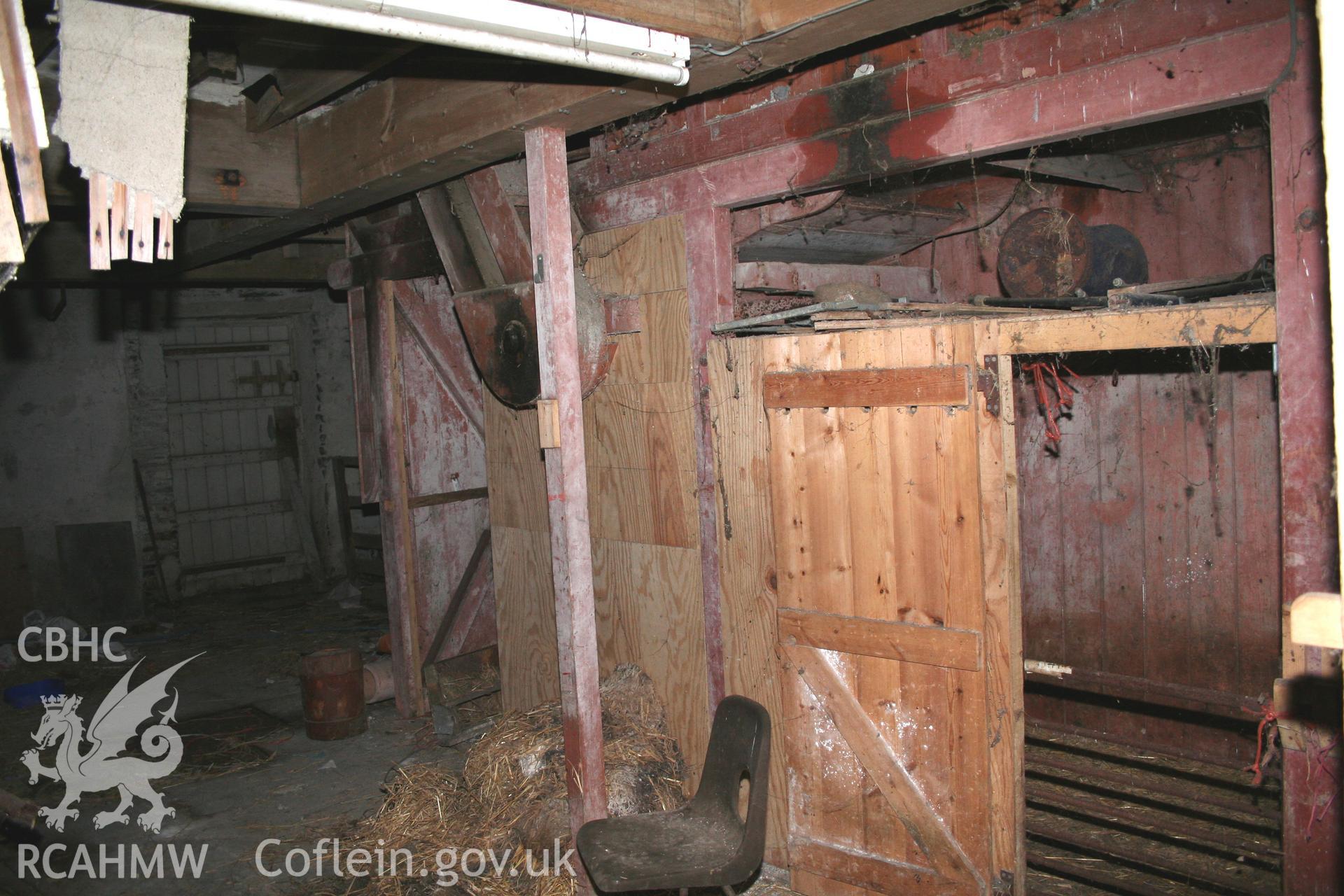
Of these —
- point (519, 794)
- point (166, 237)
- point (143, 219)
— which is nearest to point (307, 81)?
point (143, 219)

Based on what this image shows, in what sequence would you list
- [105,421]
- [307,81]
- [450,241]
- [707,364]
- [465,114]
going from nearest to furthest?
[465,114] → [307,81] → [707,364] → [450,241] → [105,421]

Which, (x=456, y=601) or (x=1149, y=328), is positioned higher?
(x=1149, y=328)

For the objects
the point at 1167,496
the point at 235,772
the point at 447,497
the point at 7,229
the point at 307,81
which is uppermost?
the point at 307,81

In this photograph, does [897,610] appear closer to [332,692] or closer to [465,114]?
[465,114]

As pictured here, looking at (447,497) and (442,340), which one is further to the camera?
(447,497)

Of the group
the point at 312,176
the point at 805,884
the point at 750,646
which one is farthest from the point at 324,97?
the point at 805,884

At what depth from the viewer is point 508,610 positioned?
5.60m

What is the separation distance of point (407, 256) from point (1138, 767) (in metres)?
5.28

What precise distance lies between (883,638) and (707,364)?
144 cm

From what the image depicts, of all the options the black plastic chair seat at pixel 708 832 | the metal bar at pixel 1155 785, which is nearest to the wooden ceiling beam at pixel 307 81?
the black plastic chair seat at pixel 708 832

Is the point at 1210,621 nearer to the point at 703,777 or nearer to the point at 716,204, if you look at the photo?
the point at 703,777

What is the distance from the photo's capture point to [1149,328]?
9.93 feet

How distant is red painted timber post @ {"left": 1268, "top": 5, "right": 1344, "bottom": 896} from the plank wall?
6.87 ft

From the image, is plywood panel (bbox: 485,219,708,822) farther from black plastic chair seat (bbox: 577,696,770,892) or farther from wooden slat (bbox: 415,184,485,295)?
black plastic chair seat (bbox: 577,696,770,892)
